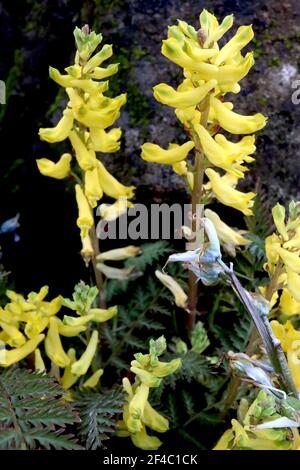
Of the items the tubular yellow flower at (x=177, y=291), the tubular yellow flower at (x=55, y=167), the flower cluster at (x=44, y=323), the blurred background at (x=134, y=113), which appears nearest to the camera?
the flower cluster at (x=44, y=323)

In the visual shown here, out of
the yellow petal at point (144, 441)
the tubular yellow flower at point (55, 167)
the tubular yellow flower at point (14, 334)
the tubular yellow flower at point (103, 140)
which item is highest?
the tubular yellow flower at point (103, 140)

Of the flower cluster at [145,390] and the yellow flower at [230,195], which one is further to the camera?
the yellow flower at [230,195]

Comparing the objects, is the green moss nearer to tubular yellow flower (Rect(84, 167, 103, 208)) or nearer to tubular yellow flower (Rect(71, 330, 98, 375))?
tubular yellow flower (Rect(84, 167, 103, 208))

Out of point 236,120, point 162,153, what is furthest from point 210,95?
point 162,153

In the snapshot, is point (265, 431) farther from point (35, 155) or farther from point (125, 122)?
point (35, 155)

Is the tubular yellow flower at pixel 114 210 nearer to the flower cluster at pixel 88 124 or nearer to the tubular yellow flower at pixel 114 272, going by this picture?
the flower cluster at pixel 88 124

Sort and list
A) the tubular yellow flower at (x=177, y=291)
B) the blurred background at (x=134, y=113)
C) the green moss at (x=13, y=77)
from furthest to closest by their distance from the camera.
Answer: the green moss at (x=13, y=77) → the blurred background at (x=134, y=113) → the tubular yellow flower at (x=177, y=291)

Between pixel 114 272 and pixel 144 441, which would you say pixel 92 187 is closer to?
pixel 114 272

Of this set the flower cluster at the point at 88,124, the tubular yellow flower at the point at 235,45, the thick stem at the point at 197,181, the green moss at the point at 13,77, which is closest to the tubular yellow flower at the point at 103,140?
the flower cluster at the point at 88,124
